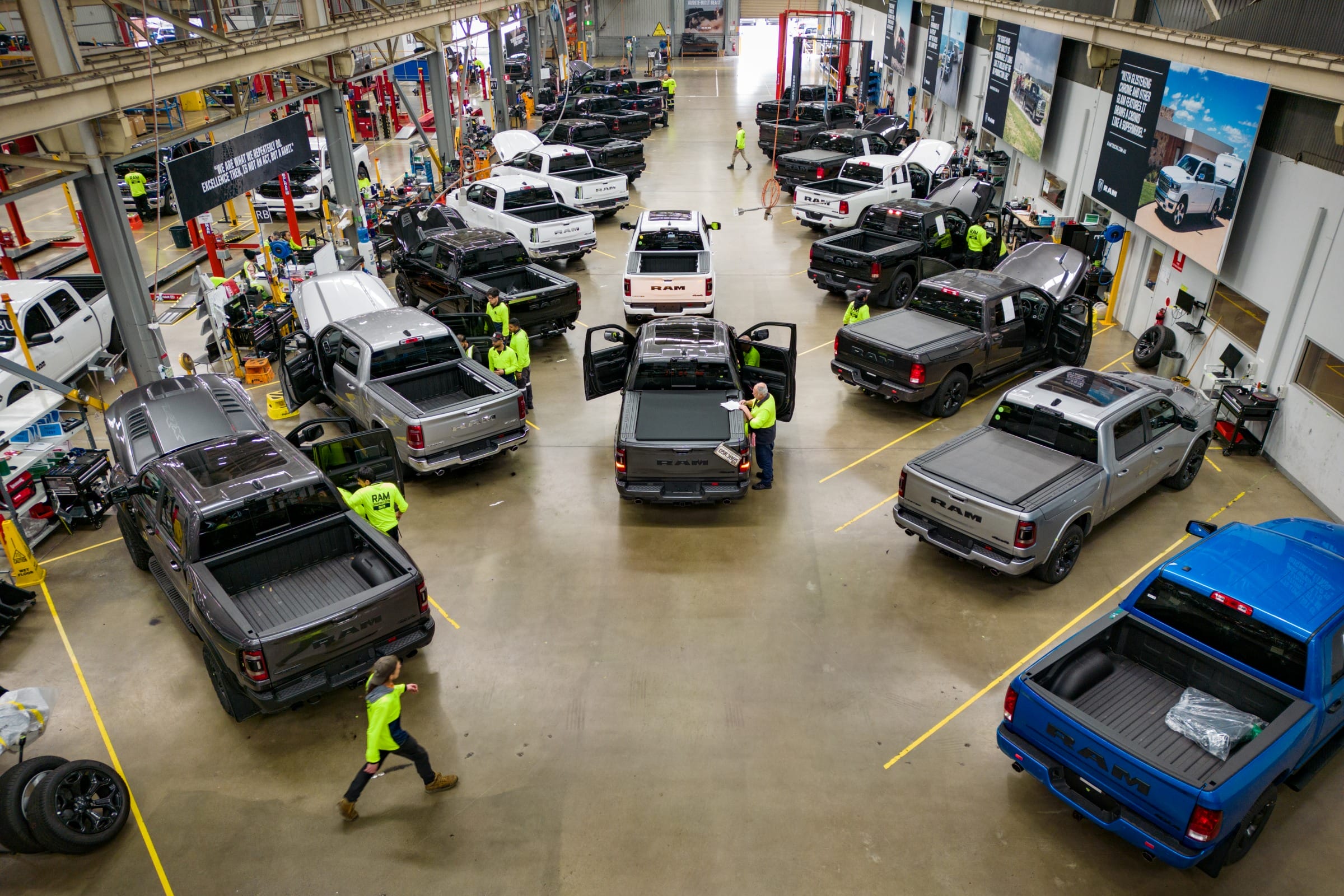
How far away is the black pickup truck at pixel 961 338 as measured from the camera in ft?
37.9

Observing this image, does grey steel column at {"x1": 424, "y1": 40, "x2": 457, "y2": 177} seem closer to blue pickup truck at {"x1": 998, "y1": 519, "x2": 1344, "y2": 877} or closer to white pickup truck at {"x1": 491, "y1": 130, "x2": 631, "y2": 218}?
white pickup truck at {"x1": 491, "y1": 130, "x2": 631, "y2": 218}

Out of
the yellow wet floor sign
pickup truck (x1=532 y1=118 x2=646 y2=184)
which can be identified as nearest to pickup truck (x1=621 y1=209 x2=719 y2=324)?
pickup truck (x1=532 y1=118 x2=646 y2=184)

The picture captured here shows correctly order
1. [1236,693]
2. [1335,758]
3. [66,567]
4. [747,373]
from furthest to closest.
→ 1. [747,373]
2. [66,567]
3. [1335,758]
4. [1236,693]

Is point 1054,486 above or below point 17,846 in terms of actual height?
above

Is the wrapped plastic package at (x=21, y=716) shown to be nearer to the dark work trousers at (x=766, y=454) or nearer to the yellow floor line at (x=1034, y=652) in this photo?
the yellow floor line at (x=1034, y=652)

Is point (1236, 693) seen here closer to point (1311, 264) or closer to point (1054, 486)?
point (1054, 486)

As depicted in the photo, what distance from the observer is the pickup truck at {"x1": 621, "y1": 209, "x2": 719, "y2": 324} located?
14.4 m

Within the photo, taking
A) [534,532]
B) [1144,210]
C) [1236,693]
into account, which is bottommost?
[534,532]

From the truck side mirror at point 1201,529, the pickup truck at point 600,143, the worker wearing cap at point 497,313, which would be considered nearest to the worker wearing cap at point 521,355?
the worker wearing cap at point 497,313

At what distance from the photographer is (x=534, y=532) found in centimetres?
965

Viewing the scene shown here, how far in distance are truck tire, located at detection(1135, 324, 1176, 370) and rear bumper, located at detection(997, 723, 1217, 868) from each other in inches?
368

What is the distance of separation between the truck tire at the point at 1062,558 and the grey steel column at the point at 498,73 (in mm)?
25488

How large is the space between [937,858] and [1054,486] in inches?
159

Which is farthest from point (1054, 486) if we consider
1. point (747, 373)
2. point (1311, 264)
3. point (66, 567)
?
point (66, 567)
